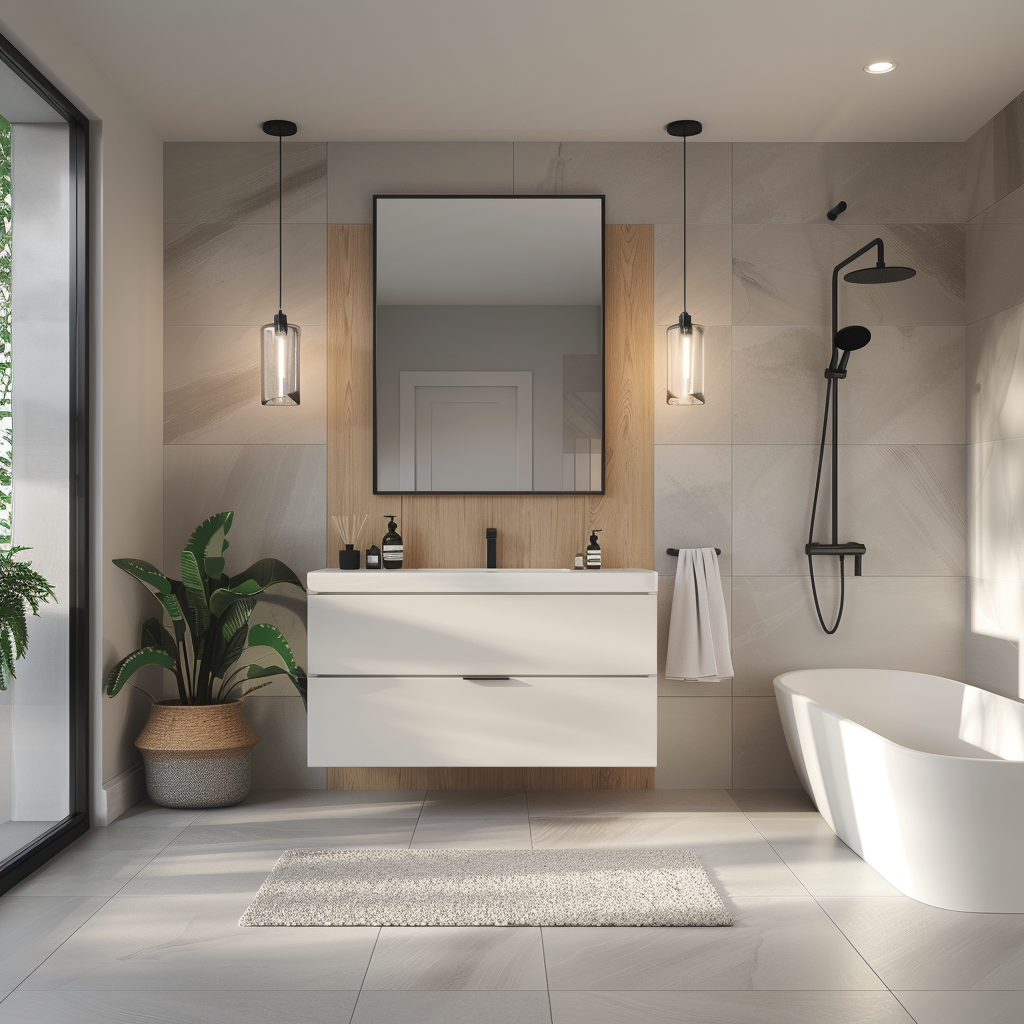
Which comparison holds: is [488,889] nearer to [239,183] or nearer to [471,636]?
[471,636]

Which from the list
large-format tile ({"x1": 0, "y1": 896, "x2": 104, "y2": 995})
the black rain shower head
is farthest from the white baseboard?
the black rain shower head

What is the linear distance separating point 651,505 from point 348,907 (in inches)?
74.1

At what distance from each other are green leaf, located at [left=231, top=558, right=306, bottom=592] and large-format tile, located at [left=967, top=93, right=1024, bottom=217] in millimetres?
3002

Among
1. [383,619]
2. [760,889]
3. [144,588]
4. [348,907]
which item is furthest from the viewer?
[144,588]

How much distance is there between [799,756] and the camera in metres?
3.14

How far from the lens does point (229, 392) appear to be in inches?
139

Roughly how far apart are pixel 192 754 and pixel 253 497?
1.00 m

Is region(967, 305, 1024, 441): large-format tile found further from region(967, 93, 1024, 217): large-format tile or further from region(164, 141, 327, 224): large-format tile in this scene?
region(164, 141, 327, 224): large-format tile

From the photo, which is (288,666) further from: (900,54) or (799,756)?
(900,54)

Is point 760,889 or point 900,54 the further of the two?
point 900,54

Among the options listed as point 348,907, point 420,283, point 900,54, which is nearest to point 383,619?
point 348,907

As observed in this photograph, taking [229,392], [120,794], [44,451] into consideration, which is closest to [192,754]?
[120,794]

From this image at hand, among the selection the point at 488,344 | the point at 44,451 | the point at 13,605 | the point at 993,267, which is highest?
the point at 993,267

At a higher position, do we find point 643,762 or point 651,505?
point 651,505
